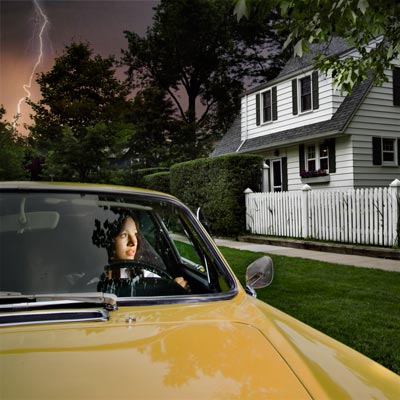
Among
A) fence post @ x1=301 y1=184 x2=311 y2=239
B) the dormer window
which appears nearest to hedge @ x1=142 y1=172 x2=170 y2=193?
the dormer window

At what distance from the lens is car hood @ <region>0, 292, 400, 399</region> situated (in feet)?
3.76

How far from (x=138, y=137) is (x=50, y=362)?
35460 millimetres

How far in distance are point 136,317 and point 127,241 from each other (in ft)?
2.15

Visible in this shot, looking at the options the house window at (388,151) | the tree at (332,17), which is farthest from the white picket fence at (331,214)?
the house window at (388,151)

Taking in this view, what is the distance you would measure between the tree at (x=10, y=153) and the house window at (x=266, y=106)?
11761 millimetres

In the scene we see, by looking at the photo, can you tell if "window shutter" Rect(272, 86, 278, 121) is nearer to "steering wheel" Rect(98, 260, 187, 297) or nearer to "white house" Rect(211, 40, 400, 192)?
"white house" Rect(211, 40, 400, 192)

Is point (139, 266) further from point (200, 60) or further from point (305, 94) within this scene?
point (200, 60)

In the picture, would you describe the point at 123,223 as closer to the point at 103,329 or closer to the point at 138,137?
the point at 103,329

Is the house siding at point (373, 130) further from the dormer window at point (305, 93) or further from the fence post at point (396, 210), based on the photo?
the fence post at point (396, 210)

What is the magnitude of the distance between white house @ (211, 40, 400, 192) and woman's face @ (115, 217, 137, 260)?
13678 mm

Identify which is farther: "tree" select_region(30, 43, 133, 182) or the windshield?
"tree" select_region(30, 43, 133, 182)

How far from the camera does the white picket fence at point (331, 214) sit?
376 inches

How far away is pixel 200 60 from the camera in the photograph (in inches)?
1583

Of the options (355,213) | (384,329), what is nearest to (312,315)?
(384,329)
